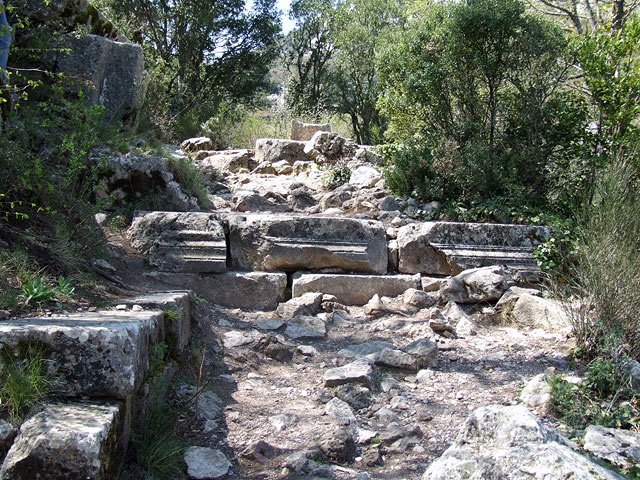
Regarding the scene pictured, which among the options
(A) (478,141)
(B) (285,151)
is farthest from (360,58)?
(A) (478,141)

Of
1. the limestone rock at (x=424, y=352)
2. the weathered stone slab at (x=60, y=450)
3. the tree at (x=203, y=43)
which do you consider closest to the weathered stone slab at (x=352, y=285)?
the limestone rock at (x=424, y=352)

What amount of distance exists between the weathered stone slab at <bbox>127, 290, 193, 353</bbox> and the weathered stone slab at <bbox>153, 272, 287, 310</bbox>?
104 cm

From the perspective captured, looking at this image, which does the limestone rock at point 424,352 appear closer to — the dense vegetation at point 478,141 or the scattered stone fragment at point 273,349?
the scattered stone fragment at point 273,349

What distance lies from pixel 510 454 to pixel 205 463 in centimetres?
138

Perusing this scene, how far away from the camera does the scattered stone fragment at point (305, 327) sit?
4281 mm

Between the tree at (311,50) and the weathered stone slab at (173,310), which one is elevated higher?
the tree at (311,50)

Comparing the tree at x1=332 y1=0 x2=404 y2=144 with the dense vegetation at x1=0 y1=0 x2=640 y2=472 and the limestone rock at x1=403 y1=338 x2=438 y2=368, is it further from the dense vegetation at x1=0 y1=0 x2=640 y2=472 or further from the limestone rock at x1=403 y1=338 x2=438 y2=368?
the limestone rock at x1=403 y1=338 x2=438 y2=368

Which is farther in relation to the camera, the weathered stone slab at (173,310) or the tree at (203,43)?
the tree at (203,43)

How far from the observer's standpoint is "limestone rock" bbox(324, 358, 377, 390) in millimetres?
3340

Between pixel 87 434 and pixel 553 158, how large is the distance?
606 cm

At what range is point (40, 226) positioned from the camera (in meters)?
3.59

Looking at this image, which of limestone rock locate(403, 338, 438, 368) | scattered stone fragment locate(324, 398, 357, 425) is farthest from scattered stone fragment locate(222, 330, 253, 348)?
limestone rock locate(403, 338, 438, 368)

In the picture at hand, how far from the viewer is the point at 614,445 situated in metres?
2.60

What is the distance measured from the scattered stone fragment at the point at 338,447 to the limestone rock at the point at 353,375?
0.71 meters
